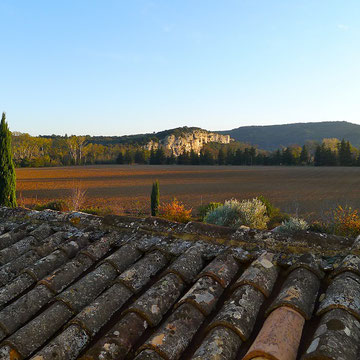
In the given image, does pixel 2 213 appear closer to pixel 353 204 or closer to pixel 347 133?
pixel 353 204

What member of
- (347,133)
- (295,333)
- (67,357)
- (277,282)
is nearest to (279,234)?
(277,282)

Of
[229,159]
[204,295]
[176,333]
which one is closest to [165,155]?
[229,159]

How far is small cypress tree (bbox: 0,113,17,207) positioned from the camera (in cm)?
1524

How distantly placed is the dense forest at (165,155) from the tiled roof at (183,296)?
3150 inches

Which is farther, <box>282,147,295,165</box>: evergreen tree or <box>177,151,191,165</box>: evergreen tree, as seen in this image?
<box>177,151,191,165</box>: evergreen tree

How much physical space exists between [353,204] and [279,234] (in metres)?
23.2

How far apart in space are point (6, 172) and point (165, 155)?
84.4 meters

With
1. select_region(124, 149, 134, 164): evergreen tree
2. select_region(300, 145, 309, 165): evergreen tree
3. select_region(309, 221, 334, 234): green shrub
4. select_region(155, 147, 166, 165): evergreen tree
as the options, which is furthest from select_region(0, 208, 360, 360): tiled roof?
select_region(124, 149, 134, 164): evergreen tree

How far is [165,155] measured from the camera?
9931cm

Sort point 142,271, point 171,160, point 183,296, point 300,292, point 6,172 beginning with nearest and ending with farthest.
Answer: point 300,292 → point 183,296 → point 142,271 → point 6,172 → point 171,160

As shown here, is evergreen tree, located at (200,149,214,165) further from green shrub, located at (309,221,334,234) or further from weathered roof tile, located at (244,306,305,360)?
weathered roof tile, located at (244,306,305,360)

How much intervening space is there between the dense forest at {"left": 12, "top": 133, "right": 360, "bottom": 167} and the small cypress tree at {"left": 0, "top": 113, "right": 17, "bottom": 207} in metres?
73.2

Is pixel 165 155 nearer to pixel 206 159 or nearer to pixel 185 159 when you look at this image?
pixel 185 159

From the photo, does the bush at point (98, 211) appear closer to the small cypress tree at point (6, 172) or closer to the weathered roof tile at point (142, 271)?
the small cypress tree at point (6, 172)
